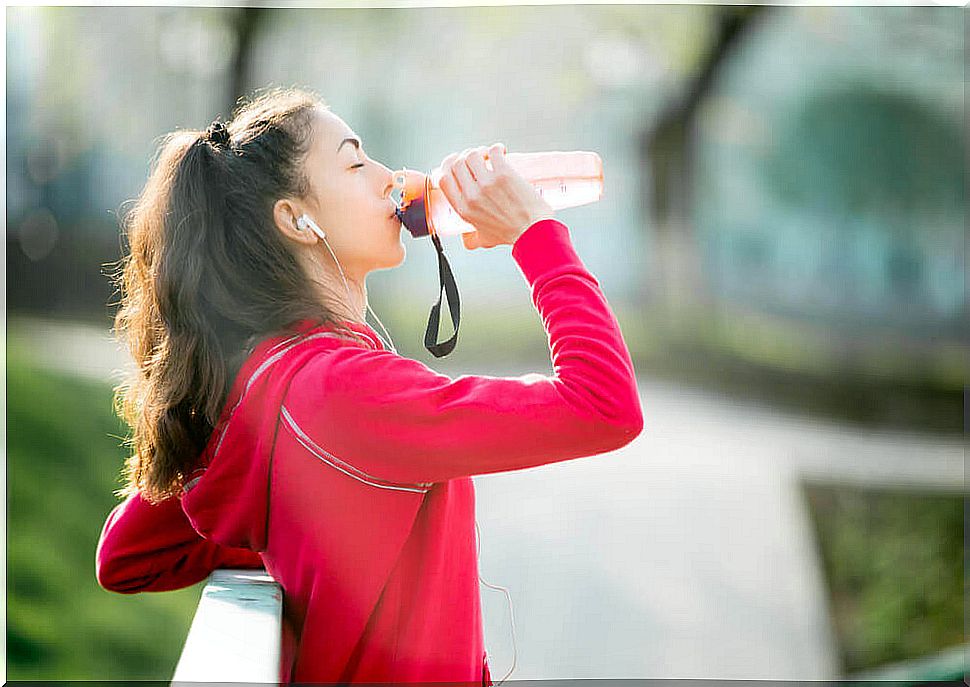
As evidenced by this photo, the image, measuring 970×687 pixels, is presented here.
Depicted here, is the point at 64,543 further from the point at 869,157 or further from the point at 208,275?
the point at 869,157

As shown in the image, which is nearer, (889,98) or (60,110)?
(60,110)

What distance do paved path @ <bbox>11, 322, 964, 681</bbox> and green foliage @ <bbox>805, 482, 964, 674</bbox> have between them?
2.8 inches

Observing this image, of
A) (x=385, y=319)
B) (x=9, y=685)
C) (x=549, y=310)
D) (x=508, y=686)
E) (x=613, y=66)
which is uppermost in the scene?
(x=613, y=66)

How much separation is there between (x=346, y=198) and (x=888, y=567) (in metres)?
1.88

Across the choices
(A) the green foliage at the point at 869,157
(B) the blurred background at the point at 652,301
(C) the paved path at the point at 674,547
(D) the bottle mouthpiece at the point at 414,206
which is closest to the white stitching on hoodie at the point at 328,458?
(D) the bottle mouthpiece at the point at 414,206

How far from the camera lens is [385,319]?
5.64 ft

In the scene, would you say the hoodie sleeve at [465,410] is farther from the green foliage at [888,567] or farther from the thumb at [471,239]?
the green foliage at [888,567]

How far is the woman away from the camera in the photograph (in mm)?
697

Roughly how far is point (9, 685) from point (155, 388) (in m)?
1.07

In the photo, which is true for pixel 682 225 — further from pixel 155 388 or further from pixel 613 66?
pixel 155 388

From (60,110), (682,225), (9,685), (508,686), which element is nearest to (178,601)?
(9,685)

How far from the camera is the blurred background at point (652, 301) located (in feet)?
5.55

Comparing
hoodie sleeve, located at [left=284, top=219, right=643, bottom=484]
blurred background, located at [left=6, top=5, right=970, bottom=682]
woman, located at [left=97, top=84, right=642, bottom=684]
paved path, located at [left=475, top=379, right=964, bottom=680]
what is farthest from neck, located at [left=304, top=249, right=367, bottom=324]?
paved path, located at [left=475, top=379, right=964, bottom=680]

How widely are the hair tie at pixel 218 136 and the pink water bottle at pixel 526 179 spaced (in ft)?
0.47
